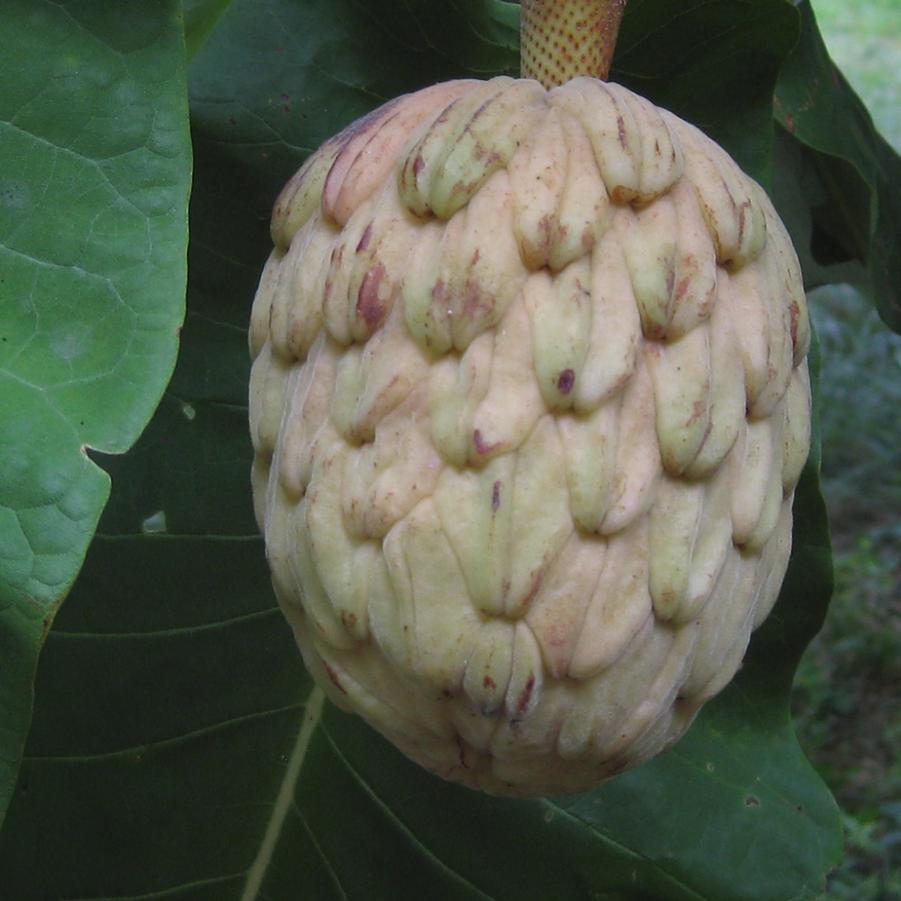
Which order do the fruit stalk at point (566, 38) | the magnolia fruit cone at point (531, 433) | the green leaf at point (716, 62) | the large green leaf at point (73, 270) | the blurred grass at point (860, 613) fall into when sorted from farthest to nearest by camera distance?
1. the blurred grass at point (860, 613)
2. the green leaf at point (716, 62)
3. the fruit stalk at point (566, 38)
4. the large green leaf at point (73, 270)
5. the magnolia fruit cone at point (531, 433)

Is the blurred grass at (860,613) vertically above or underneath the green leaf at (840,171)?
underneath

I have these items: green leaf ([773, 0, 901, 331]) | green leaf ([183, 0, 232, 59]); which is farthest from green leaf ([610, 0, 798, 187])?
green leaf ([183, 0, 232, 59])

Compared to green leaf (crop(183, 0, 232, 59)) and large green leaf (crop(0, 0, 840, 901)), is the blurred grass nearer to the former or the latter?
large green leaf (crop(0, 0, 840, 901))

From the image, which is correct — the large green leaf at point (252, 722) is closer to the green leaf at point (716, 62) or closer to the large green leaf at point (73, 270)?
the green leaf at point (716, 62)

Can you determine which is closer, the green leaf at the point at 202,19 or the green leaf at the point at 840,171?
the green leaf at the point at 202,19

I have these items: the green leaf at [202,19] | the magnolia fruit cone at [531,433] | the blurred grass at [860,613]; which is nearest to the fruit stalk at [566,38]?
the magnolia fruit cone at [531,433]

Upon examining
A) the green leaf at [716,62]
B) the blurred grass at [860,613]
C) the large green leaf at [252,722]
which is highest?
the green leaf at [716,62]

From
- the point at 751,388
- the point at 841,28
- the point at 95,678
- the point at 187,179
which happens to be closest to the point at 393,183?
the point at 187,179

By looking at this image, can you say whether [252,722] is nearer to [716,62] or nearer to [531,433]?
[531,433]

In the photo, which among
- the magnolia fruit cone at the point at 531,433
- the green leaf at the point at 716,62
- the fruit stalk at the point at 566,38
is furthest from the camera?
the green leaf at the point at 716,62
